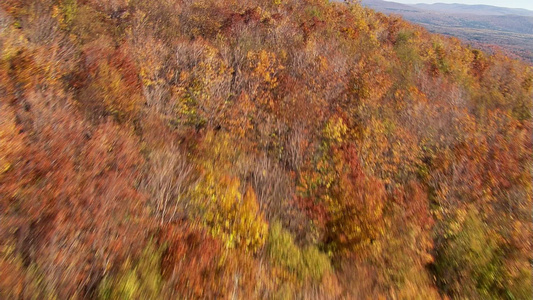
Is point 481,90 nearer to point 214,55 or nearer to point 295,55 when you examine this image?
point 295,55

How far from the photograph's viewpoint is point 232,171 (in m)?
15.3

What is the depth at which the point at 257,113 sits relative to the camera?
20.7 meters

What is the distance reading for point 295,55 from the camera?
1026 inches

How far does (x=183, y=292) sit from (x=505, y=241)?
54.0 ft

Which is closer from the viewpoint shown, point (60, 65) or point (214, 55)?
point (60, 65)

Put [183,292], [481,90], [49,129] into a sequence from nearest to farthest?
1. [183,292]
2. [49,129]
3. [481,90]

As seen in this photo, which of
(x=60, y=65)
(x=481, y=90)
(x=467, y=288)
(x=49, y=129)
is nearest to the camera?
(x=49, y=129)

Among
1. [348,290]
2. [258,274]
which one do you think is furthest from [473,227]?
[258,274]

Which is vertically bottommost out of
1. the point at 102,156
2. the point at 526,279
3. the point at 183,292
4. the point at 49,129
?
the point at 526,279

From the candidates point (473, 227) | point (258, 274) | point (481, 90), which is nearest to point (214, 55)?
point (258, 274)

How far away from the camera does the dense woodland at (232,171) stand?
9156 millimetres

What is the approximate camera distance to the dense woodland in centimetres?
916

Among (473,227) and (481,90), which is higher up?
(481,90)

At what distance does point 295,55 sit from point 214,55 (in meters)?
7.77
